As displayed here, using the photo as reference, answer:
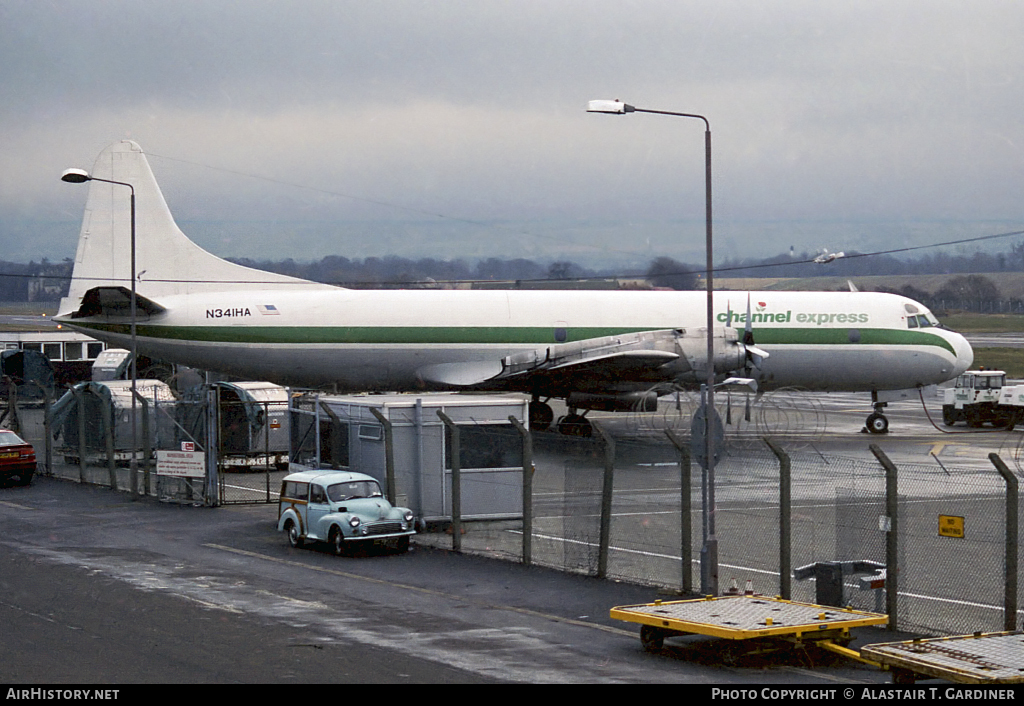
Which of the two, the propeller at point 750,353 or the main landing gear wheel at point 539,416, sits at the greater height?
the propeller at point 750,353

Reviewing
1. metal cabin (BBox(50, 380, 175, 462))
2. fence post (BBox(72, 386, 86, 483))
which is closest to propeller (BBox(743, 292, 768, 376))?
metal cabin (BBox(50, 380, 175, 462))

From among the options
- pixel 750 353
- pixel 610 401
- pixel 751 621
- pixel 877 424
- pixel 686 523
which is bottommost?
pixel 751 621

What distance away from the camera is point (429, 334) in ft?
142

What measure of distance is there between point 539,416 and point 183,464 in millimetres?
16885

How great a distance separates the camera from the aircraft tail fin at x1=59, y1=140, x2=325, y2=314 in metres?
45.2

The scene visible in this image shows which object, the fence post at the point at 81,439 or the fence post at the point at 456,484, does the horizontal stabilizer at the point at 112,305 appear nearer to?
the fence post at the point at 81,439

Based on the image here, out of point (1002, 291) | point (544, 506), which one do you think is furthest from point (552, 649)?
point (1002, 291)

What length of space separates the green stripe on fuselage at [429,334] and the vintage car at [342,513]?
17.9 meters

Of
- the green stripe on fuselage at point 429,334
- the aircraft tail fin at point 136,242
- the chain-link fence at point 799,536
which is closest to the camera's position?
the chain-link fence at point 799,536

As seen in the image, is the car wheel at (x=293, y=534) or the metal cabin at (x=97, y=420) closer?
the car wheel at (x=293, y=534)

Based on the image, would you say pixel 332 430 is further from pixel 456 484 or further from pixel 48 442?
pixel 48 442

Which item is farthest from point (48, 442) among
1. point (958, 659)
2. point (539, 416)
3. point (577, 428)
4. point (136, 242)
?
point (958, 659)

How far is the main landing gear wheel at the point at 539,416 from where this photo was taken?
4550cm

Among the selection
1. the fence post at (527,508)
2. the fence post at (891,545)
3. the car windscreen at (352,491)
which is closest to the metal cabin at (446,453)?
the car windscreen at (352,491)
